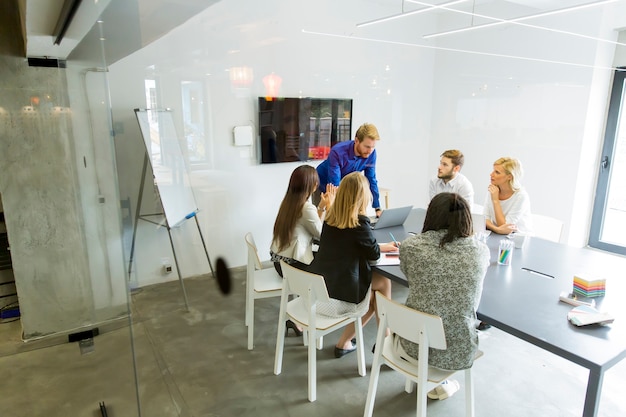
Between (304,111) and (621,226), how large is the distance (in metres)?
3.66

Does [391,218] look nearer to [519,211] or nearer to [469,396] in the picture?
[519,211]

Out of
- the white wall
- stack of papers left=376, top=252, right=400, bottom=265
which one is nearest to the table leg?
stack of papers left=376, top=252, right=400, bottom=265

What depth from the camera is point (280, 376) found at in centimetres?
253

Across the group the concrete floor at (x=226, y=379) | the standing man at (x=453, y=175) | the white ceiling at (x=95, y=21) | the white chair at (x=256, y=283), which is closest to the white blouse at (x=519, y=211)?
the standing man at (x=453, y=175)

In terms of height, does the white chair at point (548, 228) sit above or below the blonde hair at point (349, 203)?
below

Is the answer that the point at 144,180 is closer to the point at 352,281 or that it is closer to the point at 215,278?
the point at 215,278

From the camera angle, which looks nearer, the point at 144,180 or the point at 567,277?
the point at 567,277

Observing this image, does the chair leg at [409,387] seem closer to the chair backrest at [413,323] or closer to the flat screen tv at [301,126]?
the chair backrest at [413,323]

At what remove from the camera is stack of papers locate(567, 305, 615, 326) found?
1720mm

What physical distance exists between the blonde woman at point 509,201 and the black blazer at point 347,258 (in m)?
1.33

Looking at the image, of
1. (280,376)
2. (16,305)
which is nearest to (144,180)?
(16,305)

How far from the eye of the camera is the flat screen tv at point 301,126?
417cm

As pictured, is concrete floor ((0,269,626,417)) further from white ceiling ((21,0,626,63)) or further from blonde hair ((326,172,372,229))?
white ceiling ((21,0,626,63))

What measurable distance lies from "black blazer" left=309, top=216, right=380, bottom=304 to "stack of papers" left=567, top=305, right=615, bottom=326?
0.99 metres
